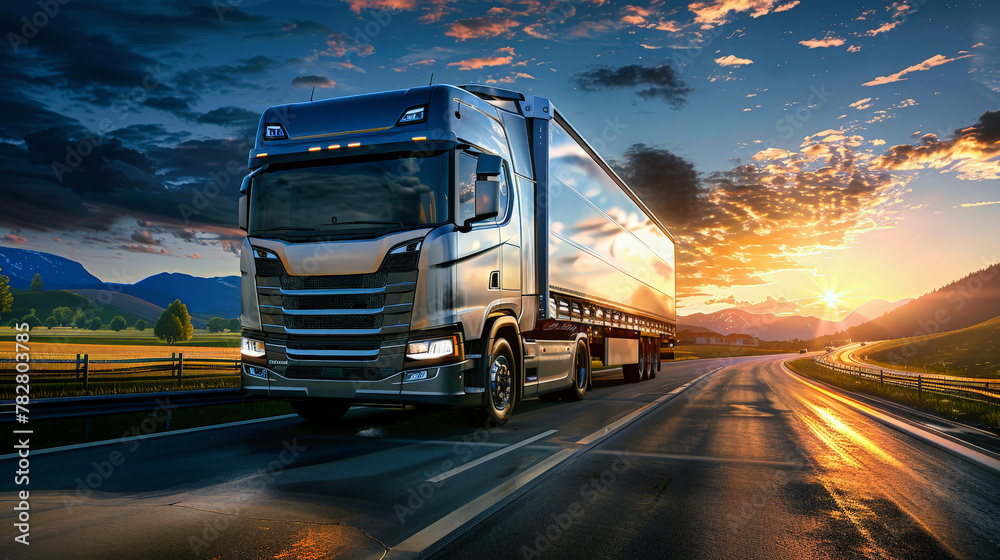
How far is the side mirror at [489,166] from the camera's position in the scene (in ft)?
24.4

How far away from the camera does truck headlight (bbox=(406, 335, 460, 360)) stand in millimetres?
6926

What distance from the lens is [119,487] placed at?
4883 millimetres

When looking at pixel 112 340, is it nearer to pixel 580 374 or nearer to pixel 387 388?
pixel 580 374

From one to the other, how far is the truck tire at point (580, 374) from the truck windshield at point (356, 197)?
5.94 meters

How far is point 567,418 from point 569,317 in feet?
5.98

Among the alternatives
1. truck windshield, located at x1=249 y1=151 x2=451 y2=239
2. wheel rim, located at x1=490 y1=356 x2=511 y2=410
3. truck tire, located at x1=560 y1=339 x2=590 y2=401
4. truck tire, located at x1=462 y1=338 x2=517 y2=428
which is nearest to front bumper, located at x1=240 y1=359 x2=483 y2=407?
truck tire, located at x1=462 y1=338 x2=517 y2=428

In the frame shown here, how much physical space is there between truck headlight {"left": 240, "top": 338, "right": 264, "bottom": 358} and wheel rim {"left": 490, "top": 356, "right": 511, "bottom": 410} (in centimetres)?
283

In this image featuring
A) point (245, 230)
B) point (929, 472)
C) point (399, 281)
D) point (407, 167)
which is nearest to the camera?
point (929, 472)

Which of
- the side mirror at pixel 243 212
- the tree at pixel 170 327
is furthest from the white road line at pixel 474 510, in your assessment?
the tree at pixel 170 327

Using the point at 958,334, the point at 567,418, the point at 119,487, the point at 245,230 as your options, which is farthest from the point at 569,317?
the point at 958,334

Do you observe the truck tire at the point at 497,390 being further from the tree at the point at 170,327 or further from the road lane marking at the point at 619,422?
the tree at the point at 170,327

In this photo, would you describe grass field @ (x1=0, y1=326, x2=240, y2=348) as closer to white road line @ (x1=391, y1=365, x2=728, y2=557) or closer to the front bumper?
the front bumper

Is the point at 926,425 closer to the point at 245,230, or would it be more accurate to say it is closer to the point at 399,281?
the point at 399,281

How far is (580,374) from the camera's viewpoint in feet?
41.6
